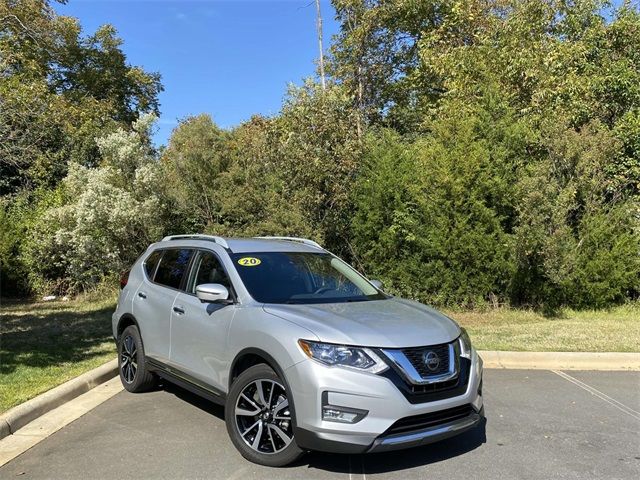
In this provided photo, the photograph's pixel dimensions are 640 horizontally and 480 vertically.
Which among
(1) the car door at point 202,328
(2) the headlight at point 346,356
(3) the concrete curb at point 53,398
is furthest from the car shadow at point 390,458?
(3) the concrete curb at point 53,398

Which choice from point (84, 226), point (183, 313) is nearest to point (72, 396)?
point (183, 313)

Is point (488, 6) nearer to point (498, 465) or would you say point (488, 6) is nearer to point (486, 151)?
point (486, 151)

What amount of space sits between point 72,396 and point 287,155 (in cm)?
771

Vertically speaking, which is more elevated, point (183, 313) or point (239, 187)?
point (239, 187)

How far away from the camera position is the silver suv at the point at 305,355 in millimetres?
3820

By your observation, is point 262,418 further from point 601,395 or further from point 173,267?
point 601,395

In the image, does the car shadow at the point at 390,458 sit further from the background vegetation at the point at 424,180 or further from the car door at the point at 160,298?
the background vegetation at the point at 424,180

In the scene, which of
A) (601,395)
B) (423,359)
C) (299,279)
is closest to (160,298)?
(299,279)

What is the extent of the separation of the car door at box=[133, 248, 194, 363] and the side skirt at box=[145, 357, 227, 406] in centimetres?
8

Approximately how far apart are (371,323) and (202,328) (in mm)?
1672

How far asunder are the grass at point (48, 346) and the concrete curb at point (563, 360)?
5.43 m

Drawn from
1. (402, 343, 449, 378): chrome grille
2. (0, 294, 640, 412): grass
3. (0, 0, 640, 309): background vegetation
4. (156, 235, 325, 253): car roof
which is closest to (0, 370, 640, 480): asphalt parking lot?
(402, 343, 449, 378): chrome grille

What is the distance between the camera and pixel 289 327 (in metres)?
4.15

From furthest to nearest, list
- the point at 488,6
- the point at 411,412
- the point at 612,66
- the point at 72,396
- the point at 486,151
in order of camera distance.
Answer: the point at 488,6 < the point at 612,66 < the point at 486,151 < the point at 72,396 < the point at 411,412
